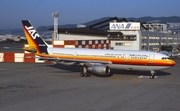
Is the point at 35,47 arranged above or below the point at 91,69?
above

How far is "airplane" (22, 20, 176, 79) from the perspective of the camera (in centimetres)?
3641

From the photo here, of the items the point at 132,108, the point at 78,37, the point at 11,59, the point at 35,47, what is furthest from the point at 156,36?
the point at 132,108

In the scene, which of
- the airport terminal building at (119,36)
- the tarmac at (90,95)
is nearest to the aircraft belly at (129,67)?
the tarmac at (90,95)

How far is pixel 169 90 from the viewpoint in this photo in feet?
91.4

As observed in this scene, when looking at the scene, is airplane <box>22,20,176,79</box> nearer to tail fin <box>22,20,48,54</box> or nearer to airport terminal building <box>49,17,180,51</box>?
tail fin <box>22,20,48,54</box>

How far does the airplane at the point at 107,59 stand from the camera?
36.4m

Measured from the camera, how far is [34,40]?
4562 cm

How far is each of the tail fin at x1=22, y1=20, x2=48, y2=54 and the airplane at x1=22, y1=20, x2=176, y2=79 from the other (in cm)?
88

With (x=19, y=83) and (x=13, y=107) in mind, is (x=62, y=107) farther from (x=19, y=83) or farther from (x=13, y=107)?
(x=19, y=83)

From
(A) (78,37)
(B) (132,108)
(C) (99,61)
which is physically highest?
(A) (78,37)

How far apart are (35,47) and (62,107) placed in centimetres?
2619

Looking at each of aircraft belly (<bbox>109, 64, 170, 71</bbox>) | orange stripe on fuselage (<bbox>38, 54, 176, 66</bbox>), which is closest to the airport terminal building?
orange stripe on fuselage (<bbox>38, 54, 176, 66</bbox>)

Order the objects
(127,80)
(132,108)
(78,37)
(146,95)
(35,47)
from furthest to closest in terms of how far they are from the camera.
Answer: (78,37)
(35,47)
(127,80)
(146,95)
(132,108)

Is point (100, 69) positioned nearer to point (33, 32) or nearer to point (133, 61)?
point (133, 61)
